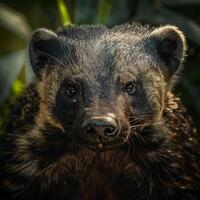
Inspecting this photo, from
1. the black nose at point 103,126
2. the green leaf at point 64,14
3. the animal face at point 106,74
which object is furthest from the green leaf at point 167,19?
the black nose at point 103,126

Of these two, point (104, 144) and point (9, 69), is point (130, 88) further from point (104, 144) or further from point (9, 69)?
point (9, 69)

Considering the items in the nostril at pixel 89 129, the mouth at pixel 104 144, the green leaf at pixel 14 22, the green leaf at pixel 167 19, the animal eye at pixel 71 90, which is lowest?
the mouth at pixel 104 144

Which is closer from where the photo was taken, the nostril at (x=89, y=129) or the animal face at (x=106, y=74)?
the nostril at (x=89, y=129)

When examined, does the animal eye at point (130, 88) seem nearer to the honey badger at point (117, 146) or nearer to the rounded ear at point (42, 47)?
→ the honey badger at point (117, 146)

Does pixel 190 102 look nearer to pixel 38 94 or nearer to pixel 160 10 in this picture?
pixel 160 10

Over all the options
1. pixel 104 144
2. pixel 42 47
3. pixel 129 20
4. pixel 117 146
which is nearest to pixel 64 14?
pixel 129 20

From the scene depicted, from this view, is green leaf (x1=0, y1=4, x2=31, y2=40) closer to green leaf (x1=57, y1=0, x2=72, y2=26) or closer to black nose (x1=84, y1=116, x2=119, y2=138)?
green leaf (x1=57, y1=0, x2=72, y2=26)

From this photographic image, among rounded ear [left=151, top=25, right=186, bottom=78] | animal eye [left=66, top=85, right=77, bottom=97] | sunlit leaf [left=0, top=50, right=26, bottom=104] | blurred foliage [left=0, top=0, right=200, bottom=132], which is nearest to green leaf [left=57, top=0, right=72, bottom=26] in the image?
blurred foliage [left=0, top=0, right=200, bottom=132]
